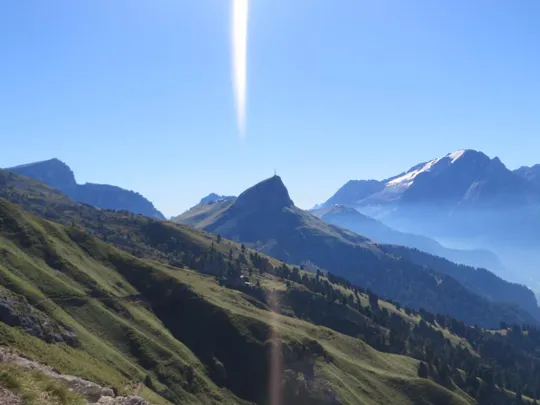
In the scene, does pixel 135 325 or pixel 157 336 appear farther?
pixel 157 336

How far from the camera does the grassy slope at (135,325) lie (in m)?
119

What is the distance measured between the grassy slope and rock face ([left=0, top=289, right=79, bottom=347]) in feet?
12.3

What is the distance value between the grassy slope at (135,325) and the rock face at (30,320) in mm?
3763

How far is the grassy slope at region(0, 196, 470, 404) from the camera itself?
11862 centimetres

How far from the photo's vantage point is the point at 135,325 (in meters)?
147

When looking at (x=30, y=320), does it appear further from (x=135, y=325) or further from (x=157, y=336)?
(x=157, y=336)

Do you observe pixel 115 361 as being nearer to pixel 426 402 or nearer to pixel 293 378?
pixel 293 378

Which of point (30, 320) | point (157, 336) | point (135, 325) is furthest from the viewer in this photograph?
point (157, 336)

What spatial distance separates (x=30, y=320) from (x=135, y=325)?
4886 centimetres

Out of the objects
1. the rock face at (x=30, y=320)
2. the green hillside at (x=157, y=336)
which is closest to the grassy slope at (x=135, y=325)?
the green hillside at (x=157, y=336)

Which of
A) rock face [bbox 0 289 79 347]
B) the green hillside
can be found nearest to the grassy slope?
the green hillside

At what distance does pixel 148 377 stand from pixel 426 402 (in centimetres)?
11232

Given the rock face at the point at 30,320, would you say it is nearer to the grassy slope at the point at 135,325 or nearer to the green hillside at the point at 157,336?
the green hillside at the point at 157,336

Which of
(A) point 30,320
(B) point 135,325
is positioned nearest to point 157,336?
(B) point 135,325
